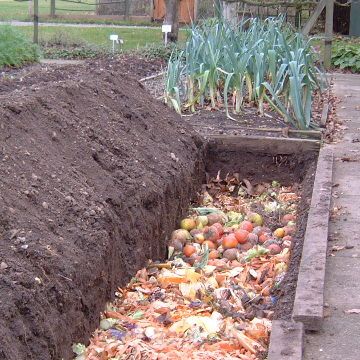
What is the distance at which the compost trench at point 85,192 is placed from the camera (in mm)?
3287

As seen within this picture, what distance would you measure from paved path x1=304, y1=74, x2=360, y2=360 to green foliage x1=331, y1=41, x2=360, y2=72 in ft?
25.3

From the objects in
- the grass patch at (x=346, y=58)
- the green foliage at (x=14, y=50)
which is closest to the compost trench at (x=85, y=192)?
the green foliage at (x=14, y=50)

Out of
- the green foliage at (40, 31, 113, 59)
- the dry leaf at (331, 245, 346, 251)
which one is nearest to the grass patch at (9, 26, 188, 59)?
the green foliage at (40, 31, 113, 59)

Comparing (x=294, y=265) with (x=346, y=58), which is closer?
(x=294, y=265)

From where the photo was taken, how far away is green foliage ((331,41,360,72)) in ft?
49.9

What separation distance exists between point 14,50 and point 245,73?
5.34m

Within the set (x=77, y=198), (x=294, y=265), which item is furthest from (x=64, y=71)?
(x=294, y=265)

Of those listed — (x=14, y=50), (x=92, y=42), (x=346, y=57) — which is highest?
(x=92, y=42)

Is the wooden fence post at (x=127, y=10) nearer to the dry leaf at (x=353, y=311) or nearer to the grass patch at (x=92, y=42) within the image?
the grass patch at (x=92, y=42)

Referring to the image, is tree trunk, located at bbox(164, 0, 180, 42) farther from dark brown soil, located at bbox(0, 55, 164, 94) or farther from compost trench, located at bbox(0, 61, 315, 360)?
compost trench, located at bbox(0, 61, 315, 360)

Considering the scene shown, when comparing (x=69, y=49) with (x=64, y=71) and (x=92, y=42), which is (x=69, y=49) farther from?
(x=64, y=71)

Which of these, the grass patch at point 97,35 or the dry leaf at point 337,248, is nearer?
the dry leaf at point 337,248

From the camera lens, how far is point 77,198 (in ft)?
13.9

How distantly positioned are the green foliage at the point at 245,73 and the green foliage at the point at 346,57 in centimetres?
639
